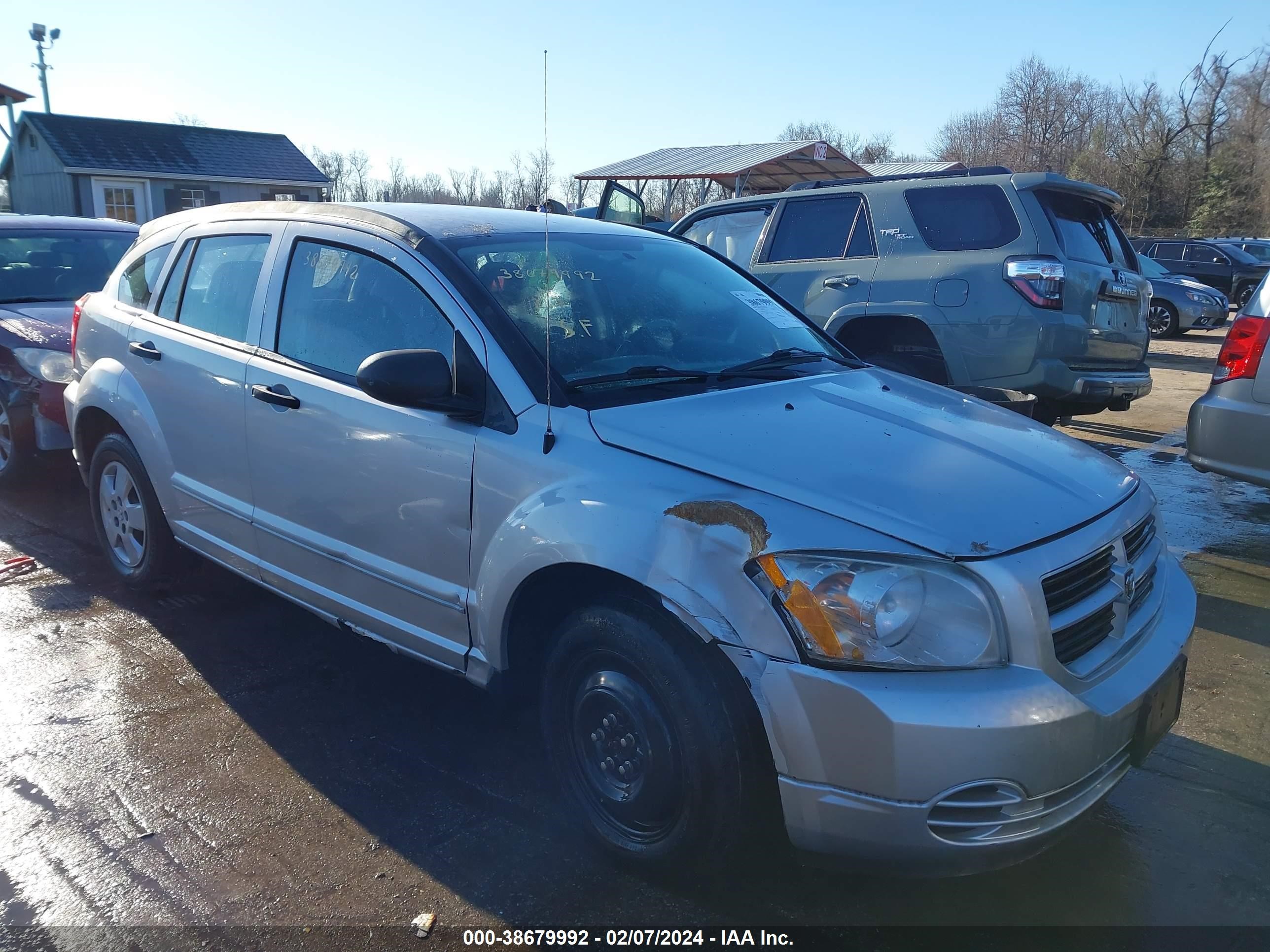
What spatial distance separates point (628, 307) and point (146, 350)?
227cm

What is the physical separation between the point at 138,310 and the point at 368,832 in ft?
9.32

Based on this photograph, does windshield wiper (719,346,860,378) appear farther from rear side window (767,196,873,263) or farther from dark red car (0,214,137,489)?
dark red car (0,214,137,489)

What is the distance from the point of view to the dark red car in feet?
19.5

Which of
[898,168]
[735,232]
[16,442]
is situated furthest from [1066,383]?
[898,168]

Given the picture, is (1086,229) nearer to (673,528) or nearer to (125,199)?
(673,528)

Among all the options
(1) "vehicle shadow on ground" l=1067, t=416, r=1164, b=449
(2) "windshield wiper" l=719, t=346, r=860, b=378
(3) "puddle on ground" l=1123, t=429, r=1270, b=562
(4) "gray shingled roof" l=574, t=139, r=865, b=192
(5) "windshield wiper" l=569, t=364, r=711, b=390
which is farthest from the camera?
(4) "gray shingled roof" l=574, t=139, r=865, b=192

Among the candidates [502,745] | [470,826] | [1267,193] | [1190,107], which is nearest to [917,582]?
[470,826]

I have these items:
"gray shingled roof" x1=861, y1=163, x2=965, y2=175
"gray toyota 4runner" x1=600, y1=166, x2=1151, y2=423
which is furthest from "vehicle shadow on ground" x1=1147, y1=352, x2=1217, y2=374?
"gray shingled roof" x1=861, y1=163, x2=965, y2=175

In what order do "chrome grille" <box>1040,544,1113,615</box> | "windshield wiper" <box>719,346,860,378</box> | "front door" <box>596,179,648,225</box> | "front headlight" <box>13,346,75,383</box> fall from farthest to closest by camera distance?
"front door" <box>596,179,648,225</box> → "front headlight" <box>13,346,75,383</box> → "windshield wiper" <box>719,346,860,378</box> → "chrome grille" <box>1040,544,1113,615</box>

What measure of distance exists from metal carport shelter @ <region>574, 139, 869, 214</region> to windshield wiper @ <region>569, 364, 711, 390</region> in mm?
19277

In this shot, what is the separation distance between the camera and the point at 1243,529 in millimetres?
5957

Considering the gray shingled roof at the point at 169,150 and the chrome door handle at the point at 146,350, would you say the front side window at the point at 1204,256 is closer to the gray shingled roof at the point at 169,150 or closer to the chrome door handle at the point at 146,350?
the chrome door handle at the point at 146,350

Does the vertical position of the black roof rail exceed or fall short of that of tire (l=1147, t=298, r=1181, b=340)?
it exceeds it

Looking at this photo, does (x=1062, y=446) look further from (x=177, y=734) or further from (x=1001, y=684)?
(x=177, y=734)
